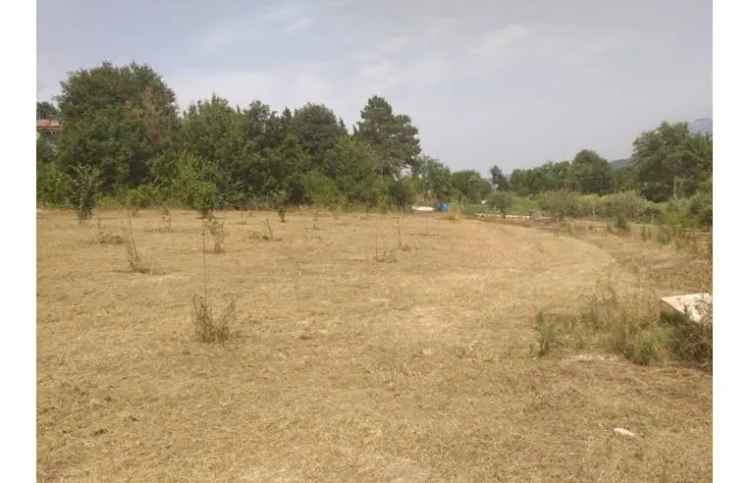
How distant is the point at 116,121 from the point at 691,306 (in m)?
23.6

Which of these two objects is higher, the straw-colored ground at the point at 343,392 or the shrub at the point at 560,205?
the shrub at the point at 560,205

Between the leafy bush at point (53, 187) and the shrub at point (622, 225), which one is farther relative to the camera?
the leafy bush at point (53, 187)

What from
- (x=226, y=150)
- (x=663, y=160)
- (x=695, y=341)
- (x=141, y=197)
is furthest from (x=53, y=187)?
(x=663, y=160)

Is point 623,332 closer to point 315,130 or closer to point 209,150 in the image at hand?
point 209,150

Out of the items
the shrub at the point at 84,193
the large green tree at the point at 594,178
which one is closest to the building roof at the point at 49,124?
the shrub at the point at 84,193

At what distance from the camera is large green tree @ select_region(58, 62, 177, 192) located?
2159 cm

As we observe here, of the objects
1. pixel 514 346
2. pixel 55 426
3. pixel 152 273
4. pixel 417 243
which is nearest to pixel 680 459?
pixel 514 346

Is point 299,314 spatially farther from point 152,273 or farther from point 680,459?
point 680,459

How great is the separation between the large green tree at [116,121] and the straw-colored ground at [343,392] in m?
17.1

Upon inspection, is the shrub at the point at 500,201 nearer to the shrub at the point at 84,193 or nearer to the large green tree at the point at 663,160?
the large green tree at the point at 663,160

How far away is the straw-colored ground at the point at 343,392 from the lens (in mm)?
2125

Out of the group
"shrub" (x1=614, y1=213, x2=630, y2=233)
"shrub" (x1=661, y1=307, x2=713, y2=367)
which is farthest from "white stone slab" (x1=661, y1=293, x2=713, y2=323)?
"shrub" (x1=614, y1=213, x2=630, y2=233)

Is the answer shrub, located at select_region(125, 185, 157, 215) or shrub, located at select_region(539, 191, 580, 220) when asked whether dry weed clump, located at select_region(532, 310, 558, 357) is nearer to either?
shrub, located at select_region(125, 185, 157, 215)
